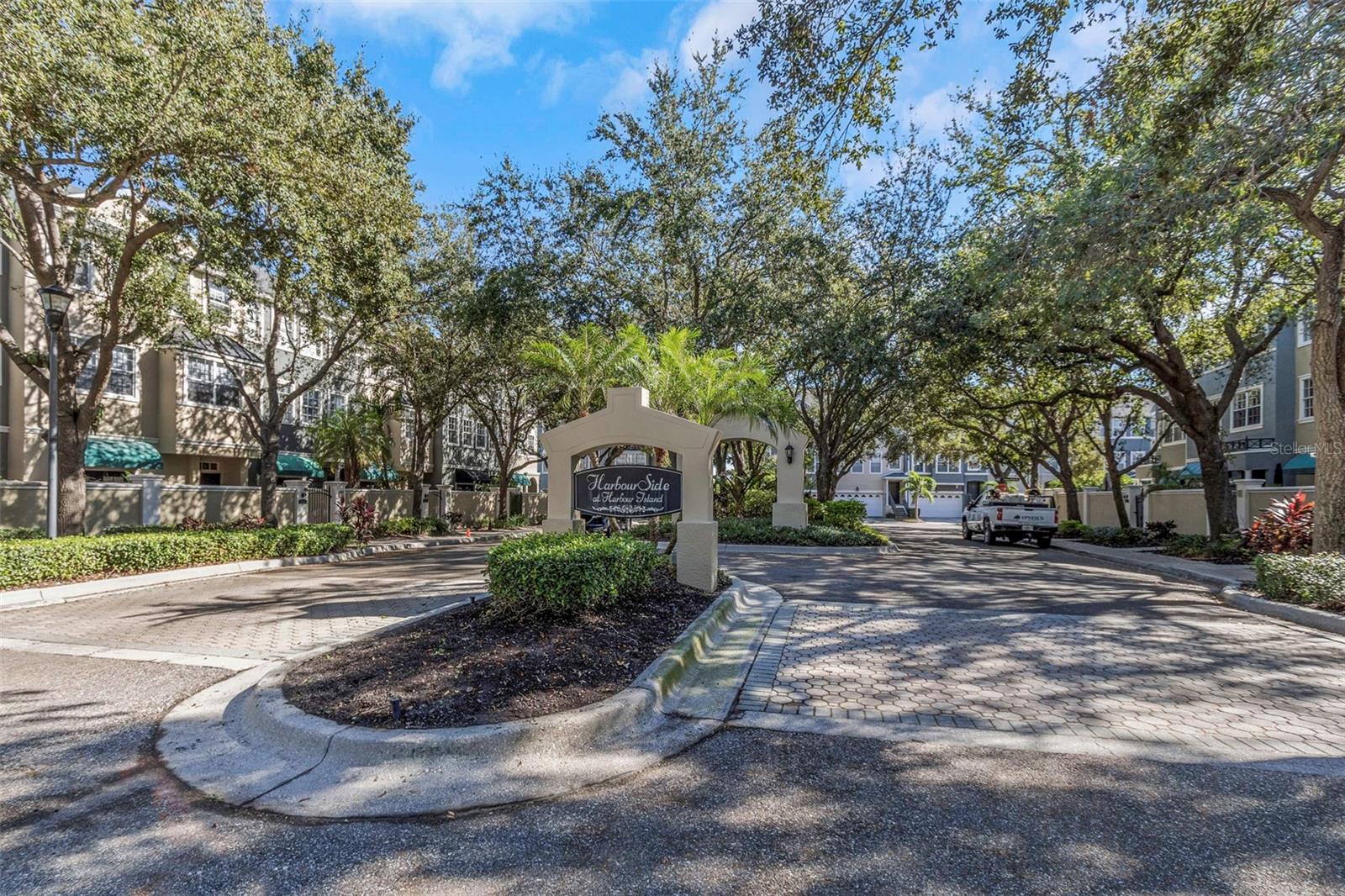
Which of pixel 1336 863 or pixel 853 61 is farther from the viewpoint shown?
pixel 853 61

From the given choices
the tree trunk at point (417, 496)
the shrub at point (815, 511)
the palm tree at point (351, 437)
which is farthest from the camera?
the tree trunk at point (417, 496)

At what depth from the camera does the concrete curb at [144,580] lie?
10000mm

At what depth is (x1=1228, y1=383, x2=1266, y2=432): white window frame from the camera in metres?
28.7

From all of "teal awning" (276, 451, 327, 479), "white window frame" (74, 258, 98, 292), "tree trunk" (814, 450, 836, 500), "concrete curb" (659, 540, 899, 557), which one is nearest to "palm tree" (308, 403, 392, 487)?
"teal awning" (276, 451, 327, 479)

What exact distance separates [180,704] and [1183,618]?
1127cm

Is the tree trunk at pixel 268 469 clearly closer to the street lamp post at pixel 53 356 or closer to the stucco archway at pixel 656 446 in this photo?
the street lamp post at pixel 53 356

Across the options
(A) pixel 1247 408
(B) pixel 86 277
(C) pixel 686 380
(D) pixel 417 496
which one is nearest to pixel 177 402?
(B) pixel 86 277

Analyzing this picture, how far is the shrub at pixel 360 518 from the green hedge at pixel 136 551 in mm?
3927

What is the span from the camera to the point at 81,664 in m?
6.56

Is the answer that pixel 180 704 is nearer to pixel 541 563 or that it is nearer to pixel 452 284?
pixel 541 563

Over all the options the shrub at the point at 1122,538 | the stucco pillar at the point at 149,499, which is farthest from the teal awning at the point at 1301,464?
the stucco pillar at the point at 149,499

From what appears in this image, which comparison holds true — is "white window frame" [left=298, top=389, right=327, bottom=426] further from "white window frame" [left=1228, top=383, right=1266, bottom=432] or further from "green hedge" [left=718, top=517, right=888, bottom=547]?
"white window frame" [left=1228, top=383, right=1266, bottom=432]

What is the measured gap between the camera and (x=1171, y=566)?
15.8 m

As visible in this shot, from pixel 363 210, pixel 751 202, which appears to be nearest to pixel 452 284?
pixel 363 210
